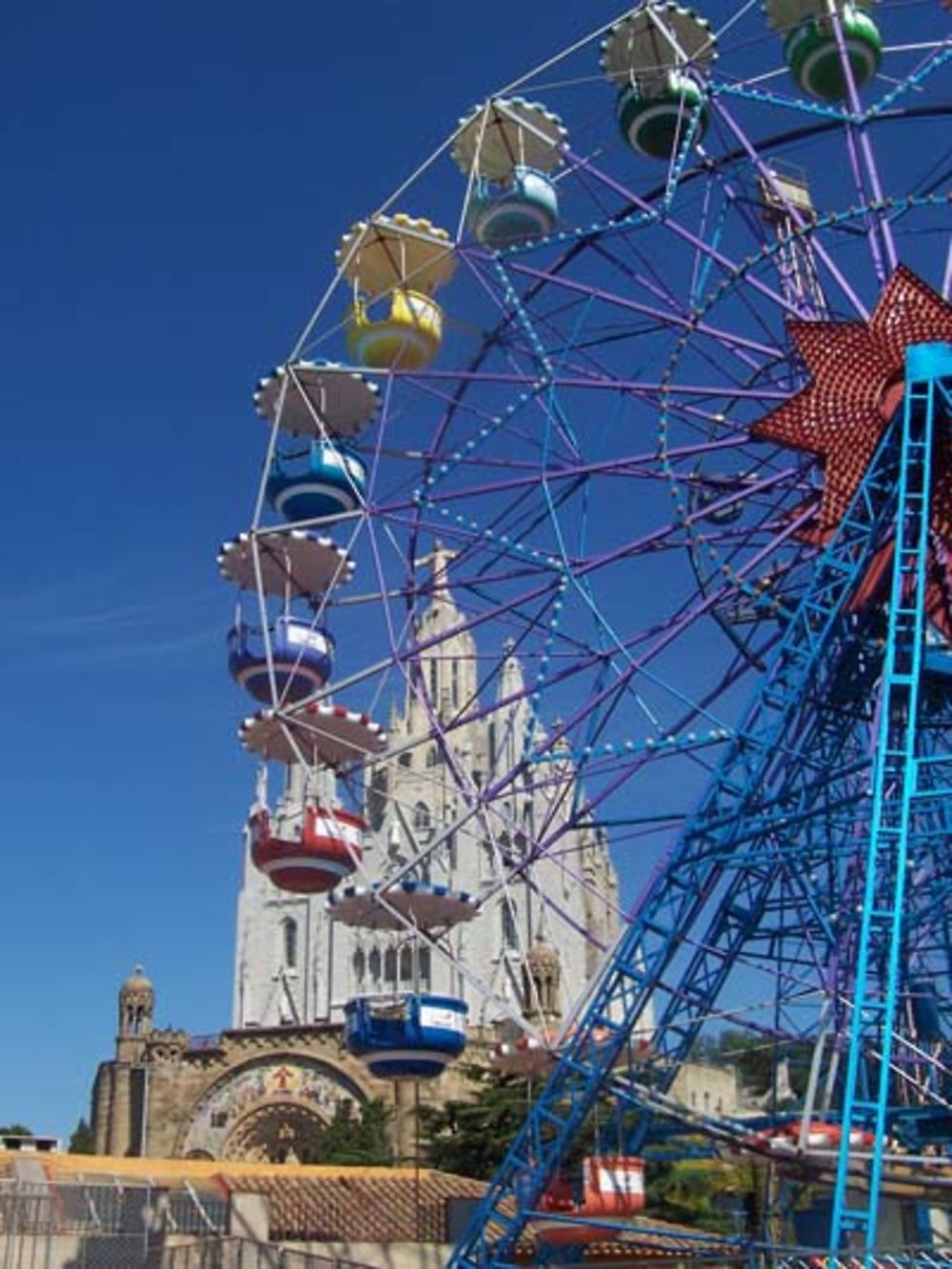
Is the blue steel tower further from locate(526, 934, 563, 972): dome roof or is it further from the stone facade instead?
the stone facade

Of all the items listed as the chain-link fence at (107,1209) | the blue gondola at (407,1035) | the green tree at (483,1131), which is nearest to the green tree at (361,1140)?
the green tree at (483,1131)

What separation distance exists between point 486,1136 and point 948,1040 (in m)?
21.9

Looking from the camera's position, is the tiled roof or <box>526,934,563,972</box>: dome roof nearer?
the tiled roof

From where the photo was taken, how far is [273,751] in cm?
2122

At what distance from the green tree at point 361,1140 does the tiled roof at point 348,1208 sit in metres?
17.7

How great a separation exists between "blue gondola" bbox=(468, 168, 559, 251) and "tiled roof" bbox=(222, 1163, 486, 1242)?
15.2m

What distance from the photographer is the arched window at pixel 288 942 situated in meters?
70.7

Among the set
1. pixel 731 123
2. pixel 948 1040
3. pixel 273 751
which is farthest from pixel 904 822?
pixel 731 123

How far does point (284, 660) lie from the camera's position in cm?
2123

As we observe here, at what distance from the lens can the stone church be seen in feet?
174

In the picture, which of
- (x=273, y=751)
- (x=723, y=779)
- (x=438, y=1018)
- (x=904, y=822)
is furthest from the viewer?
(x=273, y=751)

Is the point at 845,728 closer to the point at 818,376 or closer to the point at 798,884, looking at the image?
the point at 798,884

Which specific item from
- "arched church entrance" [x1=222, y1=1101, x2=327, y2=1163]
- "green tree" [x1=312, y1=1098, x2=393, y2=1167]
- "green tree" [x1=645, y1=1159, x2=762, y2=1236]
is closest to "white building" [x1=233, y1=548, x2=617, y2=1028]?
"arched church entrance" [x1=222, y1=1101, x2=327, y2=1163]

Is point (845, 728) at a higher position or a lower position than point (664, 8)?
lower
